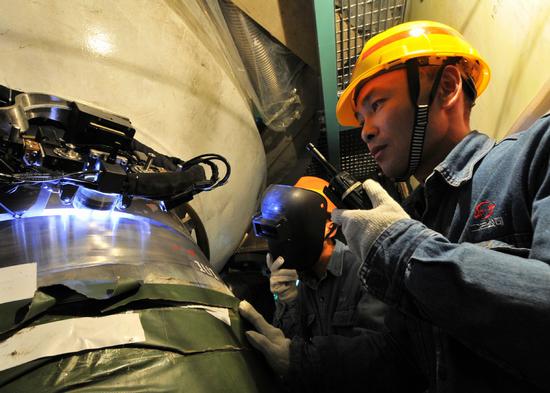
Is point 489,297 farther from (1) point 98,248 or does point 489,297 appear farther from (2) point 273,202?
(2) point 273,202

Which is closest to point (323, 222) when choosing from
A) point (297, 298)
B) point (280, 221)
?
point (280, 221)

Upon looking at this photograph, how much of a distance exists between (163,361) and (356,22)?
190 cm

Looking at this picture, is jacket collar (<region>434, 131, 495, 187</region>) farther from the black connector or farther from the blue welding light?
the blue welding light

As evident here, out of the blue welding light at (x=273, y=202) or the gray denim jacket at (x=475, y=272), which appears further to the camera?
the blue welding light at (x=273, y=202)

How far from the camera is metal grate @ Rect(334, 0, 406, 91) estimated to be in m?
1.80

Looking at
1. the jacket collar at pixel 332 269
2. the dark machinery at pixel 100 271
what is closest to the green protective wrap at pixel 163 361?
the dark machinery at pixel 100 271

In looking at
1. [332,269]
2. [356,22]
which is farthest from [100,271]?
[356,22]

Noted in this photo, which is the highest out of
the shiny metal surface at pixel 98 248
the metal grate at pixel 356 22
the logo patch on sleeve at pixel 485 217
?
the metal grate at pixel 356 22

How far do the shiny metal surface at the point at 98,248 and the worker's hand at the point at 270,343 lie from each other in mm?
139

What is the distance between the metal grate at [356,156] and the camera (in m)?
2.46

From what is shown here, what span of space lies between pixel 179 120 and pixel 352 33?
4.35 feet

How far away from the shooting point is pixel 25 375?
440 mm

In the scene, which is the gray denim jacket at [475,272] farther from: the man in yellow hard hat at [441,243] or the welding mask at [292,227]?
the welding mask at [292,227]

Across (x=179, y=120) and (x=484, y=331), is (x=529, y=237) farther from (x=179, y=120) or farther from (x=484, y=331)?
(x=179, y=120)
